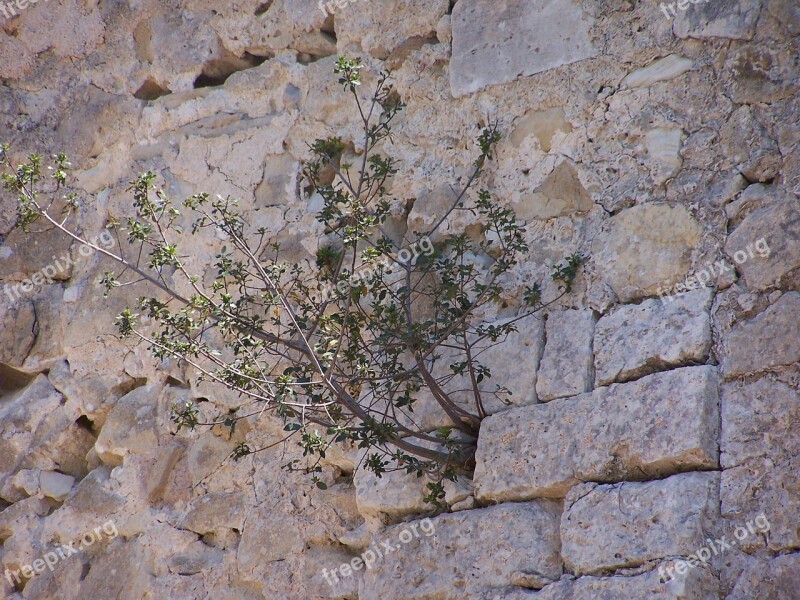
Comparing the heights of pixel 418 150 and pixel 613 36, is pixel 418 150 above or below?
below

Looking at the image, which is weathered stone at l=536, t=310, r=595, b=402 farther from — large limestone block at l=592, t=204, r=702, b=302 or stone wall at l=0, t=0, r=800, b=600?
large limestone block at l=592, t=204, r=702, b=302

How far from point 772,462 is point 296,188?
184 centimetres

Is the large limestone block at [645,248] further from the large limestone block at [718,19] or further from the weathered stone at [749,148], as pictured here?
the large limestone block at [718,19]

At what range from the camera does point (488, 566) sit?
7.95ft

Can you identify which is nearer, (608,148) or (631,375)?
(631,375)

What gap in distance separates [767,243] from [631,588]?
2.85 ft

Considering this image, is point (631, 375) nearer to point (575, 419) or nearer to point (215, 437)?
point (575, 419)

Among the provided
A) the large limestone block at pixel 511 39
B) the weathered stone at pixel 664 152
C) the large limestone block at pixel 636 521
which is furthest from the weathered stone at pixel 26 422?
the weathered stone at pixel 664 152

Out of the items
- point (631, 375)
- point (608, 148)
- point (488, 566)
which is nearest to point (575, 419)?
point (631, 375)

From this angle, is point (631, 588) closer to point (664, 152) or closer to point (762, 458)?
point (762, 458)

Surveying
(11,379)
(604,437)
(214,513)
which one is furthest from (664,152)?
(11,379)

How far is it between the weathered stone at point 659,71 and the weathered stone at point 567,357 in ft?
2.14

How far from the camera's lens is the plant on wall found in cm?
257

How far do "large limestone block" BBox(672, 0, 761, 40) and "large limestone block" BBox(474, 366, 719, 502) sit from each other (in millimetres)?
895
